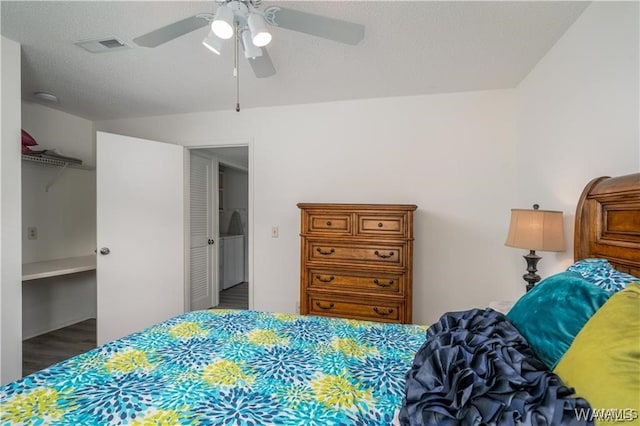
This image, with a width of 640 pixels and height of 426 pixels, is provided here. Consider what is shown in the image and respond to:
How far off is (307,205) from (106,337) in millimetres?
2425

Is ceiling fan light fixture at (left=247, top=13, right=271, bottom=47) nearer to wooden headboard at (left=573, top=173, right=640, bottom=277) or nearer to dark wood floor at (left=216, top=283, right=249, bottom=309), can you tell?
wooden headboard at (left=573, top=173, right=640, bottom=277)

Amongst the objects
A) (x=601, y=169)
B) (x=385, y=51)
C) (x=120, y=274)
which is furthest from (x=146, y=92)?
(x=601, y=169)

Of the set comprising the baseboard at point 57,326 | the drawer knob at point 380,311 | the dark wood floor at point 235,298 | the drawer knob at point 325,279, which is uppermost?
the drawer knob at point 325,279

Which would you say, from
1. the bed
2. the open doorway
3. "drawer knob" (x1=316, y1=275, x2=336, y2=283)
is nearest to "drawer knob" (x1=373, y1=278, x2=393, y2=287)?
"drawer knob" (x1=316, y1=275, x2=336, y2=283)

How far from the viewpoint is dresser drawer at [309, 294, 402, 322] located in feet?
7.66

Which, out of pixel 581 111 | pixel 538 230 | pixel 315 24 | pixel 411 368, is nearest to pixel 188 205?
pixel 315 24

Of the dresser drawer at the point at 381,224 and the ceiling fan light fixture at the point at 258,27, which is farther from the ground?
the ceiling fan light fixture at the point at 258,27

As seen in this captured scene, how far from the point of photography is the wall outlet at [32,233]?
2982 mm

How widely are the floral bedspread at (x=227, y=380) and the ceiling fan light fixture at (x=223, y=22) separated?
4.52 ft

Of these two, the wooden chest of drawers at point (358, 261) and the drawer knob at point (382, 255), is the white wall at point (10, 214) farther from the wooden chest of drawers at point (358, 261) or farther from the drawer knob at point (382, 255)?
the drawer knob at point (382, 255)

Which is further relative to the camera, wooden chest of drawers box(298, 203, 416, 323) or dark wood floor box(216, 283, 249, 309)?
dark wood floor box(216, 283, 249, 309)

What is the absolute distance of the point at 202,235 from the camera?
149 inches

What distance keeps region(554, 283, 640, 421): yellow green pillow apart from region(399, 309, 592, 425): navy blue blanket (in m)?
0.03

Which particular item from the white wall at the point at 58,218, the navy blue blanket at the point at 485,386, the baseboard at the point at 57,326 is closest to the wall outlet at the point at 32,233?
the white wall at the point at 58,218
